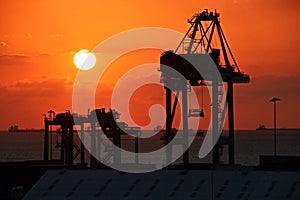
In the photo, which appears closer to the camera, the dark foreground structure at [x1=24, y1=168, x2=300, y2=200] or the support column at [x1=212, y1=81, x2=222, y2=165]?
the dark foreground structure at [x1=24, y1=168, x2=300, y2=200]

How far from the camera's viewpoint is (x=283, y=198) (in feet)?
238

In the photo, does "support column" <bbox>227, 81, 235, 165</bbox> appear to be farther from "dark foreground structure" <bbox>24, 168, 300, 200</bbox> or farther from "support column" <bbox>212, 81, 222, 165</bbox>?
"dark foreground structure" <bbox>24, 168, 300, 200</bbox>

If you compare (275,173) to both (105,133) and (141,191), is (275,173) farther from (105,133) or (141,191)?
(105,133)

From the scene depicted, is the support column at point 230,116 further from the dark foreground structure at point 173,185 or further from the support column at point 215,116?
the dark foreground structure at point 173,185

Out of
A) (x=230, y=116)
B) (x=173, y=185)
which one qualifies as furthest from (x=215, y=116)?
(x=173, y=185)

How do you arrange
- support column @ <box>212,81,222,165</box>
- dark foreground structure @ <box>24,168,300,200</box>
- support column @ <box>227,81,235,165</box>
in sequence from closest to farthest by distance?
dark foreground structure @ <box>24,168,300,200</box>
support column @ <box>212,81,222,165</box>
support column @ <box>227,81,235,165</box>

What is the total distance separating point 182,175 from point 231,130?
5519 centimetres

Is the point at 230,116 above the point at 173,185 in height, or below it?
above

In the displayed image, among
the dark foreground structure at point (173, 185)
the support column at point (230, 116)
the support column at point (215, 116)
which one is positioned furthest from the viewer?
the support column at point (230, 116)

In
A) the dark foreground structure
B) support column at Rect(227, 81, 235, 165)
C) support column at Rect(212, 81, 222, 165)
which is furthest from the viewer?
support column at Rect(227, 81, 235, 165)

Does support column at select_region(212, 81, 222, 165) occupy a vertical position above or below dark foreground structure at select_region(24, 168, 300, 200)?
above

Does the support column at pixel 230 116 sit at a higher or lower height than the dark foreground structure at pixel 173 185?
higher

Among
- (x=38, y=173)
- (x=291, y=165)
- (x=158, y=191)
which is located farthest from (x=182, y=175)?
(x=38, y=173)

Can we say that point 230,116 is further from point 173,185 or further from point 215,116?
point 173,185
